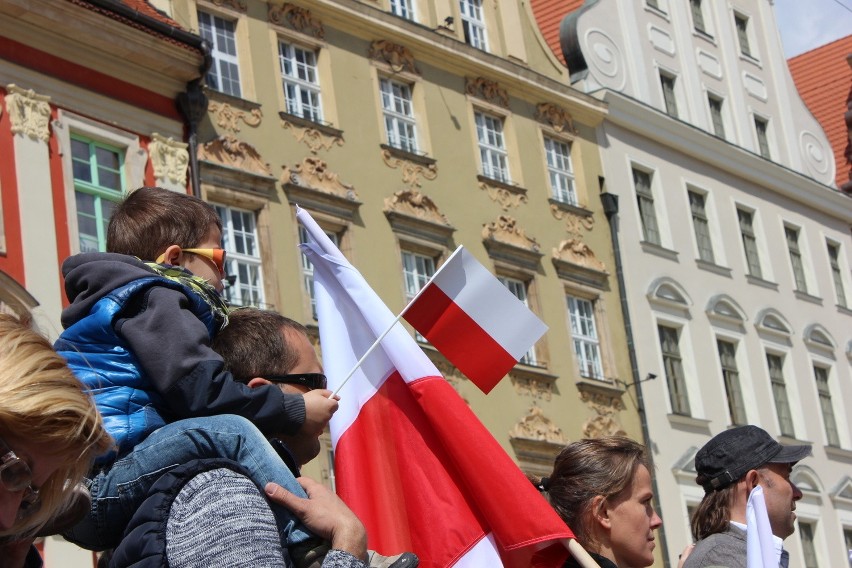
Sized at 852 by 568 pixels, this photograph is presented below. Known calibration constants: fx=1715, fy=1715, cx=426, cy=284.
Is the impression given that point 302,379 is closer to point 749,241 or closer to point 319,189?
point 319,189

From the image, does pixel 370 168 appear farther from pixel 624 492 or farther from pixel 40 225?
pixel 624 492

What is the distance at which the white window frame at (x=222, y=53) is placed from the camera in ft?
65.4

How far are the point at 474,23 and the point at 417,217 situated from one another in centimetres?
430

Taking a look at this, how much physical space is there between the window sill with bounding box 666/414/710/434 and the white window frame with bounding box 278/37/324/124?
7.85 m

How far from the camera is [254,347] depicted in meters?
4.28

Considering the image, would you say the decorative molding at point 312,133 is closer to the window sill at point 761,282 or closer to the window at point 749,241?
the window sill at point 761,282

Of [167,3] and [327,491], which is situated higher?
[167,3]

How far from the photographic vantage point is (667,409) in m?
25.8

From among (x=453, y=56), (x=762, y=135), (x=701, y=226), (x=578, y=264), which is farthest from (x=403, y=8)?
(x=762, y=135)

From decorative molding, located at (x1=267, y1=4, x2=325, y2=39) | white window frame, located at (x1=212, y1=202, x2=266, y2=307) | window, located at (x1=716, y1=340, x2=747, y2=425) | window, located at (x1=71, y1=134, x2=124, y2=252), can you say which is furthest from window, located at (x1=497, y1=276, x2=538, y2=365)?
window, located at (x1=71, y1=134, x2=124, y2=252)

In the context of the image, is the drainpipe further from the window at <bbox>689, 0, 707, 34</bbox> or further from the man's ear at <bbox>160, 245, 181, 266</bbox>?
the man's ear at <bbox>160, 245, 181, 266</bbox>

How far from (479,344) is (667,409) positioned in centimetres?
1985

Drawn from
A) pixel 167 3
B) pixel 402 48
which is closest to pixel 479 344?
pixel 167 3

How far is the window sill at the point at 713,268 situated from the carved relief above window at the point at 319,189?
8.51 meters
